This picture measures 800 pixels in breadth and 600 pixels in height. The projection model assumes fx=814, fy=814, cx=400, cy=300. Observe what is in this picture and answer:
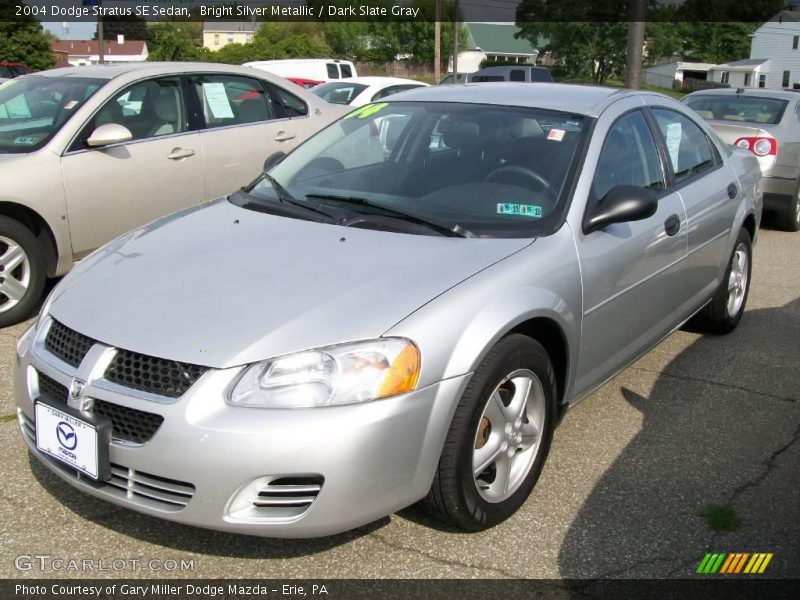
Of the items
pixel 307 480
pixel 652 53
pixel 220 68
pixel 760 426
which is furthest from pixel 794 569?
pixel 652 53

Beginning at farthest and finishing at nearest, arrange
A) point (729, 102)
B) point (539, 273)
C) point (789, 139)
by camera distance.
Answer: point (729, 102)
point (789, 139)
point (539, 273)

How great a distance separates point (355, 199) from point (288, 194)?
383mm

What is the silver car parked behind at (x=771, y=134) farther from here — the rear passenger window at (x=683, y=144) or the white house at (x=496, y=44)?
the white house at (x=496, y=44)

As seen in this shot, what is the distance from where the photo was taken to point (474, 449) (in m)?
2.81

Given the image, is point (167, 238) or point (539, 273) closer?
point (539, 273)

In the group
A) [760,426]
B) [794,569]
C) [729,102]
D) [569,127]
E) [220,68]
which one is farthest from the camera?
[729,102]

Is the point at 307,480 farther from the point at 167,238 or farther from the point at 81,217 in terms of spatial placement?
the point at 81,217

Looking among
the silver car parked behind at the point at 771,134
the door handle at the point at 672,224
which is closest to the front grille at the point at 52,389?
the door handle at the point at 672,224

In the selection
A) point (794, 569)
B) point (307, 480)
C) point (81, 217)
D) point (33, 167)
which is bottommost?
point (794, 569)

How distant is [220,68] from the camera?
20.7ft

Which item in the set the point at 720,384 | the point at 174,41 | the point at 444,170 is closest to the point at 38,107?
the point at 444,170

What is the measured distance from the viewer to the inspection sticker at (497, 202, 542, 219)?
3298 mm

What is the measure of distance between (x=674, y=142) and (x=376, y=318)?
98.4 inches

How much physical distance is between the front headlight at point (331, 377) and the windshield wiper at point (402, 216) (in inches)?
31.4
